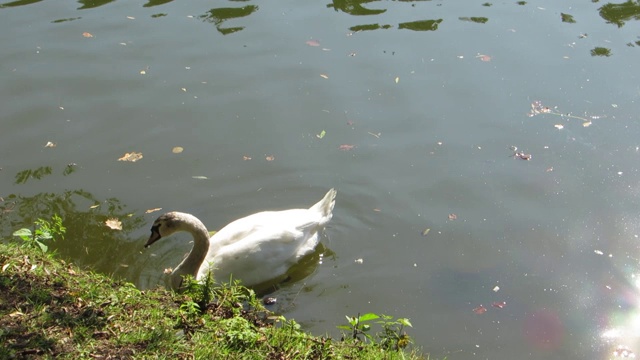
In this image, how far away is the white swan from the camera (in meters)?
7.11

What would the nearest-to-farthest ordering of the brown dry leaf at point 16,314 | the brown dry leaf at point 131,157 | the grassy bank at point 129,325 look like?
the grassy bank at point 129,325 → the brown dry leaf at point 16,314 → the brown dry leaf at point 131,157

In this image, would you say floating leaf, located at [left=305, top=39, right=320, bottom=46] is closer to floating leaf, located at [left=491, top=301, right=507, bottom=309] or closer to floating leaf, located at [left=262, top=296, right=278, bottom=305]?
A: floating leaf, located at [left=262, top=296, right=278, bottom=305]

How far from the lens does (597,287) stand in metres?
7.25

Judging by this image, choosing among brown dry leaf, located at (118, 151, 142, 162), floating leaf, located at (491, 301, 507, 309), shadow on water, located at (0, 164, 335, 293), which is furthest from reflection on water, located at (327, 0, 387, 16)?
floating leaf, located at (491, 301, 507, 309)

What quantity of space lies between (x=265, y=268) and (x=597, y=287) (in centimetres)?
304

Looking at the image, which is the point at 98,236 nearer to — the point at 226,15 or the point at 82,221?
the point at 82,221

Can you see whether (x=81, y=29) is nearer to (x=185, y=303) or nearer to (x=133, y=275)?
(x=133, y=275)

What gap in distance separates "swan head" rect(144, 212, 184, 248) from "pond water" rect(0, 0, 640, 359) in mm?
363

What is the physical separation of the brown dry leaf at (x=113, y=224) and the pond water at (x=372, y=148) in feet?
0.16

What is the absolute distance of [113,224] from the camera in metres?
7.80

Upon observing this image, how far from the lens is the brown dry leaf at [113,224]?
306 inches

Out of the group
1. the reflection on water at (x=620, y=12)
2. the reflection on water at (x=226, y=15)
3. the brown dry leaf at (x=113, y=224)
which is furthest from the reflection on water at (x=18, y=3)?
the reflection on water at (x=620, y=12)

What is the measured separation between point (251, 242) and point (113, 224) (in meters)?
1.50

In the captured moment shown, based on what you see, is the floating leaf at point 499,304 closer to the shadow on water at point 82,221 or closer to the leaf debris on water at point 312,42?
the shadow on water at point 82,221
